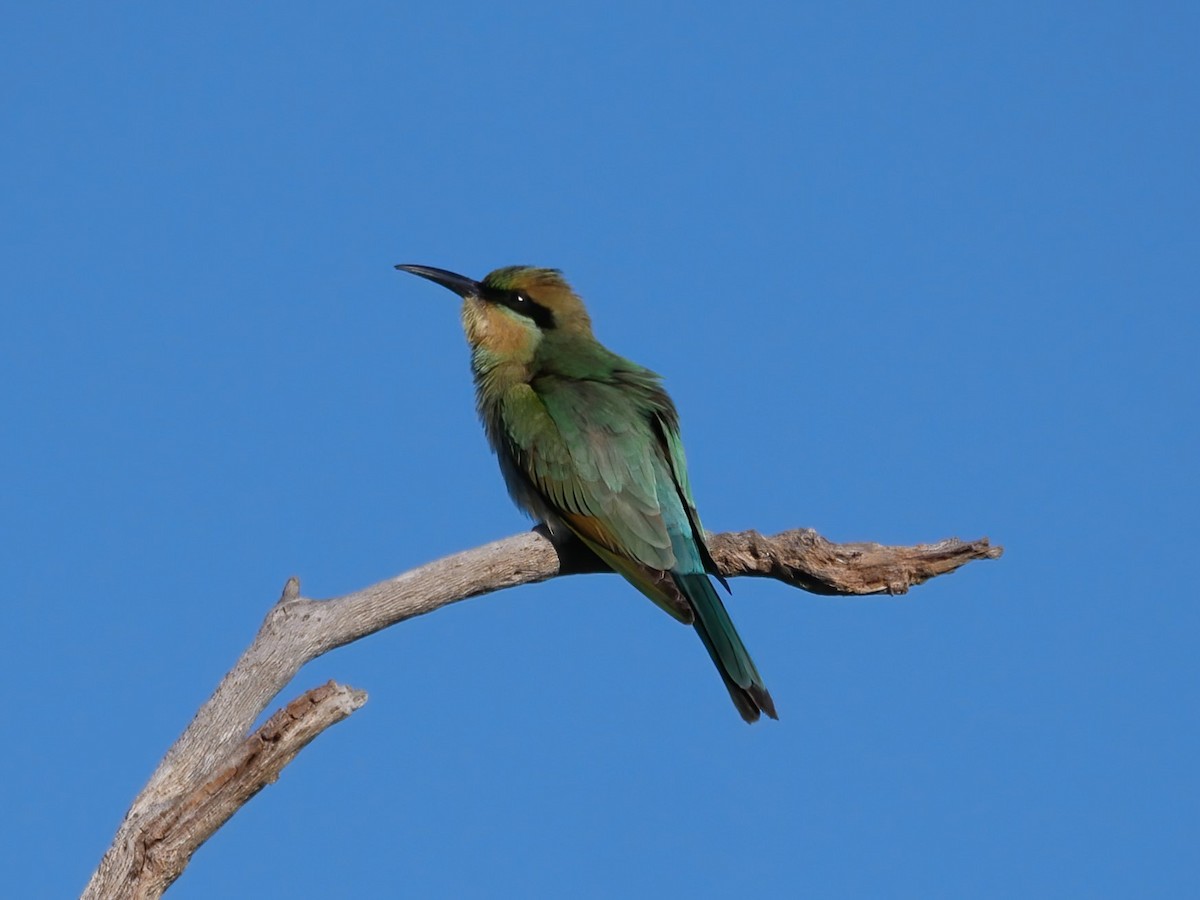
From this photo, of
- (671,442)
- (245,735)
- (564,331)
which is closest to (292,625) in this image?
(245,735)

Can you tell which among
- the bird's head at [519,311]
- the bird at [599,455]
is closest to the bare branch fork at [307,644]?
the bird at [599,455]

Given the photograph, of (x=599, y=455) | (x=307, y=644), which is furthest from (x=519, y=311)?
(x=307, y=644)

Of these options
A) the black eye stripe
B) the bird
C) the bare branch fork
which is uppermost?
the black eye stripe

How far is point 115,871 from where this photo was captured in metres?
3.23

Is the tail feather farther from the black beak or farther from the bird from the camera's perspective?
the black beak

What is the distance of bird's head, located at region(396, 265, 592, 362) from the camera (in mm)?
5547

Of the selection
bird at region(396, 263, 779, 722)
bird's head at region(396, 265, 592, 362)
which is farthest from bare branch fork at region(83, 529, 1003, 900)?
bird's head at region(396, 265, 592, 362)

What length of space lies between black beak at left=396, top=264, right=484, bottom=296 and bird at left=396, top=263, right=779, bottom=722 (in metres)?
0.14

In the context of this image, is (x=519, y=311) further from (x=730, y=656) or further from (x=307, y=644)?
(x=307, y=644)

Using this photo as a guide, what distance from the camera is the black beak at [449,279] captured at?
18.9 feet

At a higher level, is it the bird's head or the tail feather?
the bird's head

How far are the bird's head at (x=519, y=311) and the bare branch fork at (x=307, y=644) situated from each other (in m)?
0.96

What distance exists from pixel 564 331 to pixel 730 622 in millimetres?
1564

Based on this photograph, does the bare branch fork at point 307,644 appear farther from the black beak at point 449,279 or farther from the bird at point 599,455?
the black beak at point 449,279
